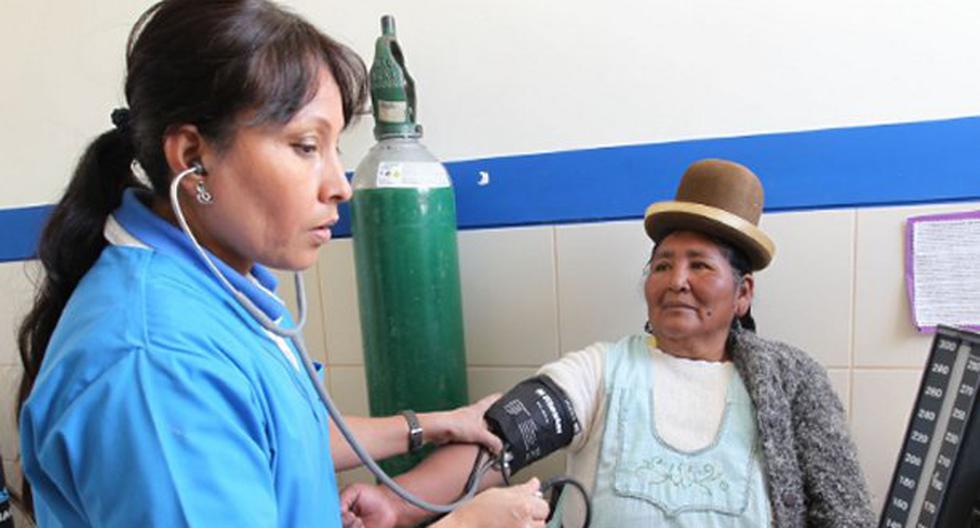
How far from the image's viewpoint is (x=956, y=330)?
1.80ft

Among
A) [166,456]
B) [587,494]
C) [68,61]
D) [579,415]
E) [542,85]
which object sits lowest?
[587,494]

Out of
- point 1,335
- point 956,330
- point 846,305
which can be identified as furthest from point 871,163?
point 1,335

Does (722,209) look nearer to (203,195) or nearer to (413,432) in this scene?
(413,432)

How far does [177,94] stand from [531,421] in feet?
2.43

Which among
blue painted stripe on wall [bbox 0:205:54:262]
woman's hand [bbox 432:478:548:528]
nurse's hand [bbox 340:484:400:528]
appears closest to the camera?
woman's hand [bbox 432:478:548:528]

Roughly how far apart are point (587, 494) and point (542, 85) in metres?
0.89

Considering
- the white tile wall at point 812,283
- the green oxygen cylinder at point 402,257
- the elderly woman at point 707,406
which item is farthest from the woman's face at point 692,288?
the green oxygen cylinder at point 402,257

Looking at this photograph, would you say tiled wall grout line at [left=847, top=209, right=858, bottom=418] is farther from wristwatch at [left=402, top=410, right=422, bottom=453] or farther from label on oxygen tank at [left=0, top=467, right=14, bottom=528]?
label on oxygen tank at [left=0, top=467, right=14, bottom=528]

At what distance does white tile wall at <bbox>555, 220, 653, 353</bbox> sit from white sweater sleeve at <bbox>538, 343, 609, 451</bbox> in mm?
221

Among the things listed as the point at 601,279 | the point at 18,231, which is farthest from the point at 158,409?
the point at 18,231

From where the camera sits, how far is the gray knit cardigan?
1.00 metres

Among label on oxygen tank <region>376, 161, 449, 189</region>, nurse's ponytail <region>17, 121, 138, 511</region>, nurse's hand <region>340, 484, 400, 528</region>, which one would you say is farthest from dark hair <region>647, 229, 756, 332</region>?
nurse's ponytail <region>17, 121, 138, 511</region>

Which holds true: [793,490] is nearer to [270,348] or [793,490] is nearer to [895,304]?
[895,304]

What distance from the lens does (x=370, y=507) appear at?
38.6 inches
